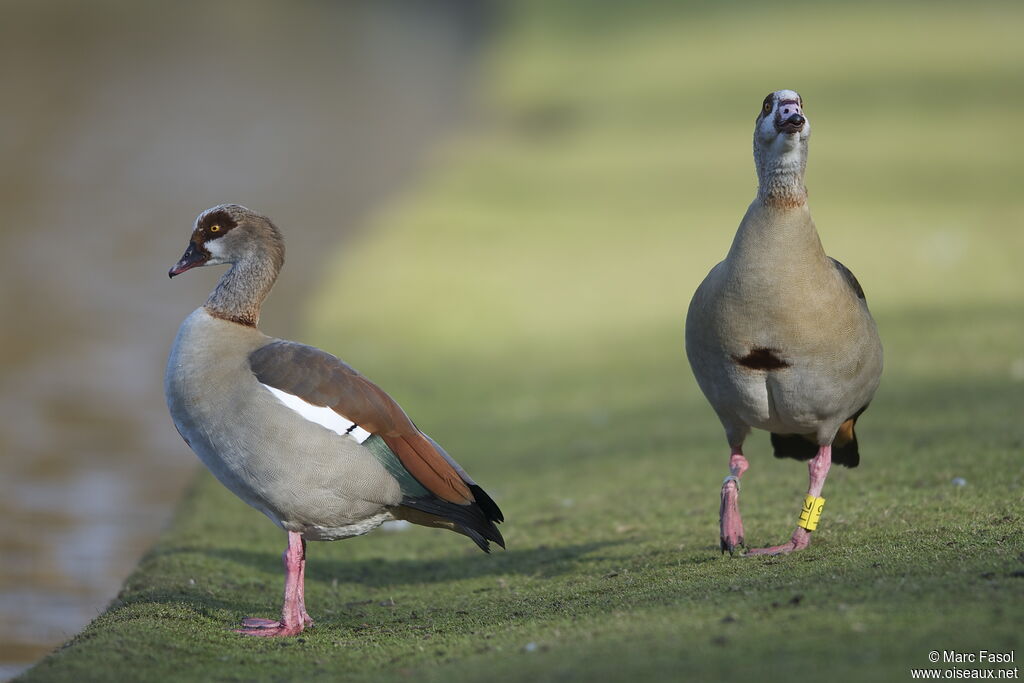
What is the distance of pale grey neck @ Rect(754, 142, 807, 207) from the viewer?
19.4ft

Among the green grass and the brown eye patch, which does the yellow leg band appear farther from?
the brown eye patch

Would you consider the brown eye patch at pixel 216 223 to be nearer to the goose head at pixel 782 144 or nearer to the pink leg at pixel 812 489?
the goose head at pixel 782 144

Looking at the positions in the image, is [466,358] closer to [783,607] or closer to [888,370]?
[888,370]

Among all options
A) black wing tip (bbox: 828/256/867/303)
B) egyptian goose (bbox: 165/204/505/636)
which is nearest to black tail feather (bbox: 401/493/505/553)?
egyptian goose (bbox: 165/204/505/636)

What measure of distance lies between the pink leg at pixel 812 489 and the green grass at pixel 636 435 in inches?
3.3

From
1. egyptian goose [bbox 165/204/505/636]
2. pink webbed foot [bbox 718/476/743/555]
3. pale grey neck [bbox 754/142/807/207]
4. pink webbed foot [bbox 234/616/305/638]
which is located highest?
pale grey neck [bbox 754/142/807/207]

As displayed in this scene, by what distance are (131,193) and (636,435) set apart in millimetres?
14817

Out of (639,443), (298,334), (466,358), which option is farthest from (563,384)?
(298,334)

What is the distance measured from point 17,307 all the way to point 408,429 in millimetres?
10671

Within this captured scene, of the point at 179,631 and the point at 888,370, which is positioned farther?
the point at 888,370

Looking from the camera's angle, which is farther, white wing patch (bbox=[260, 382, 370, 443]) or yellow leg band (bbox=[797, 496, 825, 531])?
yellow leg band (bbox=[797, 496, 825, 531])

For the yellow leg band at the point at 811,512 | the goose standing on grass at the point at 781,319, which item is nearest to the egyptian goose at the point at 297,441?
the goose standing on grass at the point at 781,319

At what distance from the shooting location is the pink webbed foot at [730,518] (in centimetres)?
616

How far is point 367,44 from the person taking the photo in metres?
46.0
